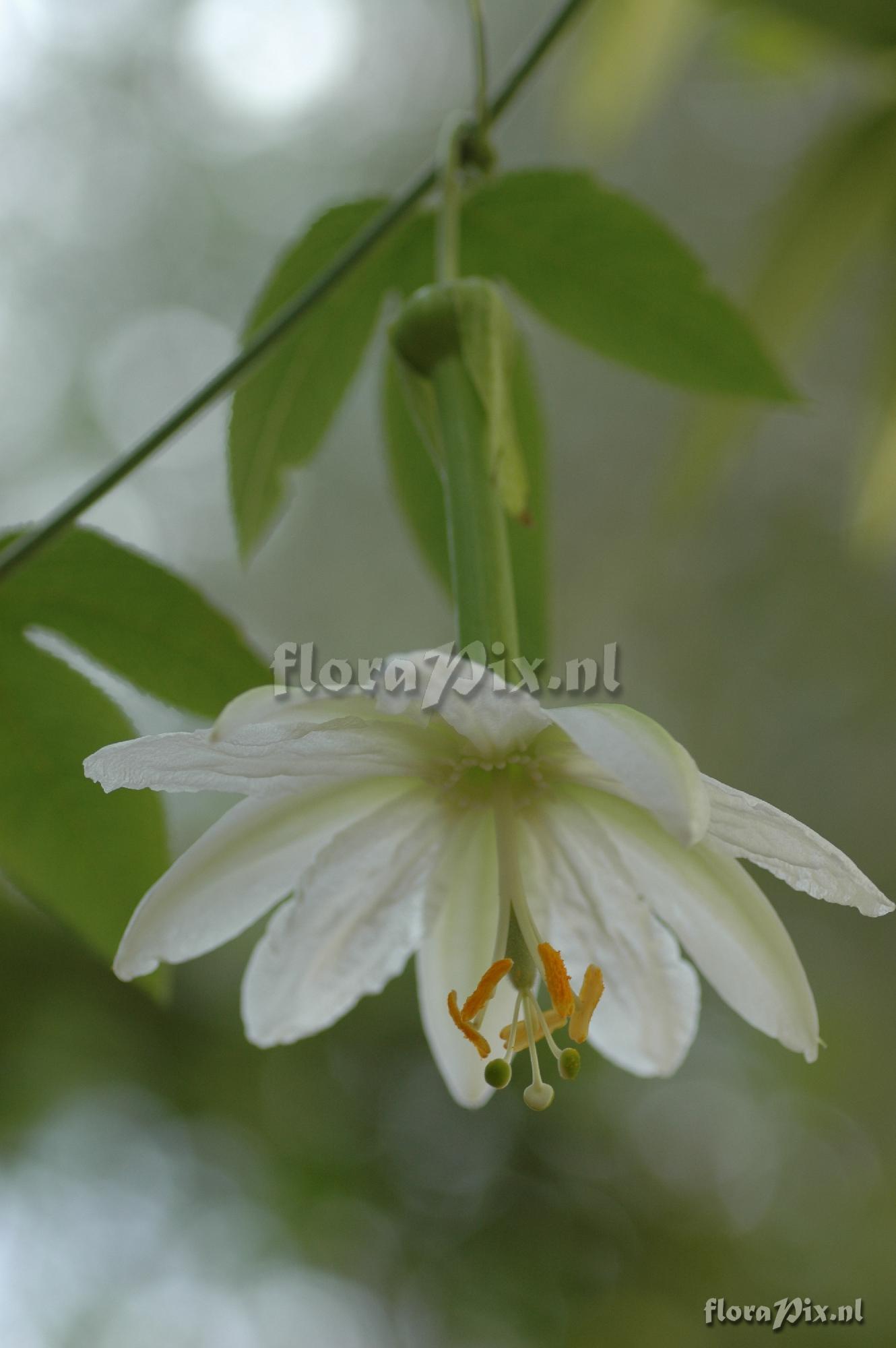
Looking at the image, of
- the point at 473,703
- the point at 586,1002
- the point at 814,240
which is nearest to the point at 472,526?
the point at 473,703

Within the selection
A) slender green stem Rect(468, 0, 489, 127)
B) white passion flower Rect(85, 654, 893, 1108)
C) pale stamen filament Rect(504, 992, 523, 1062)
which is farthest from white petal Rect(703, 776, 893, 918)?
slender green stem Rect(468, 0, 489, 127)

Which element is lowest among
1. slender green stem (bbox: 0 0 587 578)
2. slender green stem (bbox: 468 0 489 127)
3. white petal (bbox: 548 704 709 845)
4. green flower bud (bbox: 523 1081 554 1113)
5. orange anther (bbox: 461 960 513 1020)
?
green flower bud (bbox: 523 1081 554 1113)

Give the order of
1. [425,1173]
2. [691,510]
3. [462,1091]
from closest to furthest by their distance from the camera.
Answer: [462,1091] → [691,510] → [425,1173]

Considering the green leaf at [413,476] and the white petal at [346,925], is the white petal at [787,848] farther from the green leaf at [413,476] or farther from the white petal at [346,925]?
the green leaf at [413,476]

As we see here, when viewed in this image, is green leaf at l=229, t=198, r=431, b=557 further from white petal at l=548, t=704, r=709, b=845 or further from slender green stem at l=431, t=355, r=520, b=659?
white petal at l=548, t=704, r=709, b=845

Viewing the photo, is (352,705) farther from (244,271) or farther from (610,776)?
(244,271)

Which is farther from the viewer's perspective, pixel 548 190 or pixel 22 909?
pixel 22 909

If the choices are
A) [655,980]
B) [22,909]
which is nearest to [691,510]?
[655,980]
